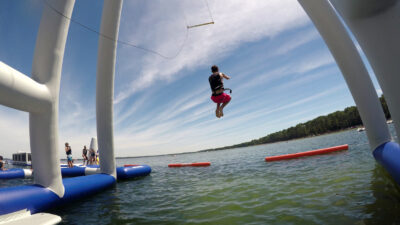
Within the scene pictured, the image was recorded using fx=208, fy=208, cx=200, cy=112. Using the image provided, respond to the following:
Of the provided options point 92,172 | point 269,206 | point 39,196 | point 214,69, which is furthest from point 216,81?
point 92,172

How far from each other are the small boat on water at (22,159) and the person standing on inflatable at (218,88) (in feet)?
159

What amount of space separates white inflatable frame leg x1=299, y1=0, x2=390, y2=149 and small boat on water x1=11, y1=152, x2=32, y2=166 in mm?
51812

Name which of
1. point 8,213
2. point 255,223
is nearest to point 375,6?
point 255,223

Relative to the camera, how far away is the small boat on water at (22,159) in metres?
43.4

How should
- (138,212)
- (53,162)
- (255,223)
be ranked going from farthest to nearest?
(53,162), (138,212), (255,223)

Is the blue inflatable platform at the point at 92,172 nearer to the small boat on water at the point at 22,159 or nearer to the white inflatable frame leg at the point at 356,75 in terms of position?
the white inflatable frame leg at the point at 356,75

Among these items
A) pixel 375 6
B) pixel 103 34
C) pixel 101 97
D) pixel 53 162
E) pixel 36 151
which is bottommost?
pixel 53 162

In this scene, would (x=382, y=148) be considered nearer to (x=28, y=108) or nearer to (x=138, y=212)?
(x=138, y=212)

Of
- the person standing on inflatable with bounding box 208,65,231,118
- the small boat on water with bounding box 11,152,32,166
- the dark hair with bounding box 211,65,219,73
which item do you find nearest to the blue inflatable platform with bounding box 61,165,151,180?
the person standing on inflatable with bounding box 208,65,231,118

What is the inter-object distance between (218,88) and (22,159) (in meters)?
56.1

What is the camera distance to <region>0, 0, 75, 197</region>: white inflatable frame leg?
24.0 feet

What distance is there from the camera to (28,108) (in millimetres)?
6676

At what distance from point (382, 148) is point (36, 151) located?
12.1 metres

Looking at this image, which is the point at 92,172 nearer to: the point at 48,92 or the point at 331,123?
the point at 48,92
